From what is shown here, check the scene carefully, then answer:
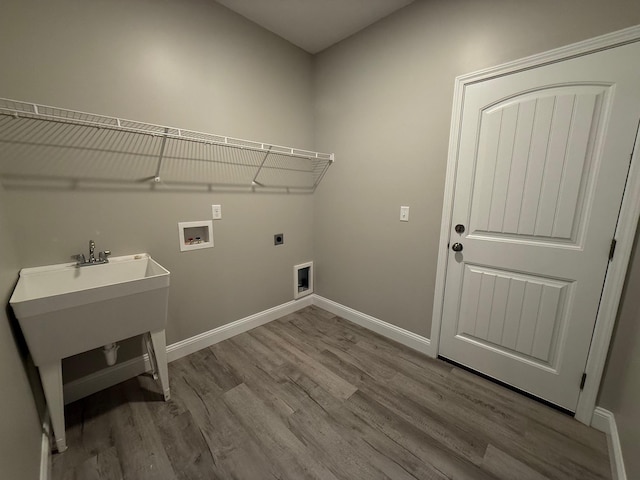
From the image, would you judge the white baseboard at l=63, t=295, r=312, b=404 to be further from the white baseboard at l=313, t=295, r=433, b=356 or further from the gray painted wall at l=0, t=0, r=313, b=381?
the white baseboard at l=313, t=295, r=433, b=356

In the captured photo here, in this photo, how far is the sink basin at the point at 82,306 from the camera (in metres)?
1.12

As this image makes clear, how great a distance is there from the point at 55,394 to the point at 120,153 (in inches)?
52.2

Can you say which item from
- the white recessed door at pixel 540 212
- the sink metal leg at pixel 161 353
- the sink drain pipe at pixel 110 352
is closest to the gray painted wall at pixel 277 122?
the white recessed door at pixel 540 212

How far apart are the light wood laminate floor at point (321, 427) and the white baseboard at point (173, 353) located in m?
0.05

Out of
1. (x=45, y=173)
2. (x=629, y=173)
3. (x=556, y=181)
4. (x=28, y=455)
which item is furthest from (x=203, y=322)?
(x=629, y=173)

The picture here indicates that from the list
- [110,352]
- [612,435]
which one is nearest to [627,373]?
[612,435]

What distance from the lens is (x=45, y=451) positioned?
3.92 feet

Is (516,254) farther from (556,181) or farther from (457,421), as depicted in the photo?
(457,421)

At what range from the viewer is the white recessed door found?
1290 mm

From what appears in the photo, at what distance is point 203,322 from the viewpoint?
211 centimetres

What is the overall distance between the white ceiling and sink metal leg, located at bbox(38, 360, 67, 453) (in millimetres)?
2474

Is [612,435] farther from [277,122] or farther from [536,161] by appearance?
[277,122]

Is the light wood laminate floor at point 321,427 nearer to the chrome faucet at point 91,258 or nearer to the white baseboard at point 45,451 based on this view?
the white baseboard at point 45,451

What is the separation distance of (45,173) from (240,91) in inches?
54.1
